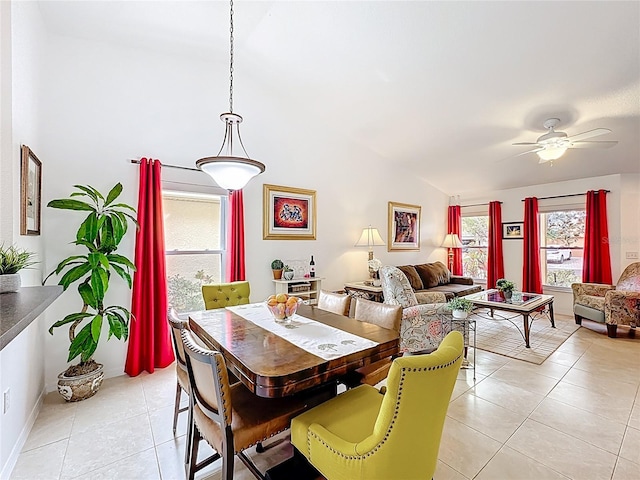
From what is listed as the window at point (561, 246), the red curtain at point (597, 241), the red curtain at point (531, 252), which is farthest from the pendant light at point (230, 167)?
the window at point (561, 246)

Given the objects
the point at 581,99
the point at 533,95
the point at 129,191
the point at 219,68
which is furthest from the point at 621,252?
the point at 129,191

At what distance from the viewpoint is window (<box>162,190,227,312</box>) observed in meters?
3.59

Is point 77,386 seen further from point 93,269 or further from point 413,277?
point 413,277

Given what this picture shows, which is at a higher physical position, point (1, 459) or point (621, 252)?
point (621, 252)

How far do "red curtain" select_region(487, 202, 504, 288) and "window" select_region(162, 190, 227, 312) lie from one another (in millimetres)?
5327

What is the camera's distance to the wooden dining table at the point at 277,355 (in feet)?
4.53

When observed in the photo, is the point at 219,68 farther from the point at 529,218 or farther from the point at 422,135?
the point at 529,218

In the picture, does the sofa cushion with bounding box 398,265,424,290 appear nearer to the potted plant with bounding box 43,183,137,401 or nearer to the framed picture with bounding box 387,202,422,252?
the framed picture with bounding box 387,202,422,252

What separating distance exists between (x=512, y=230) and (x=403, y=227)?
7.26ft

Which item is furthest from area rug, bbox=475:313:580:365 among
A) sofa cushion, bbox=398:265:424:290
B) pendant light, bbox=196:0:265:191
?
pendant light, bbox=196:0:265:191

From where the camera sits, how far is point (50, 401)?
8.73ft

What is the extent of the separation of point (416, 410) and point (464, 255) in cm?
654

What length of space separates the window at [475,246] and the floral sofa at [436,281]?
82cm

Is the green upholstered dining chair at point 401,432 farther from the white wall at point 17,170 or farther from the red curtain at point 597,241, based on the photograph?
the red curtain at point 597,241
